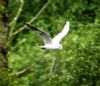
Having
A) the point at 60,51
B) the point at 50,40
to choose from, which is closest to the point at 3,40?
the point at 60,51

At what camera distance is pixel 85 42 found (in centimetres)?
1678

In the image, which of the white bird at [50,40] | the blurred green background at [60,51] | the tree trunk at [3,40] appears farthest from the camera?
the tree trunk at [3,40]

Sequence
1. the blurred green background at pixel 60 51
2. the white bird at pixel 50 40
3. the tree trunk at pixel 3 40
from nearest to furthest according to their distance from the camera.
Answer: the white bird at pixel 50 40
the blurred green background at pixel 60 51
the tree trunk at pixel 3 40

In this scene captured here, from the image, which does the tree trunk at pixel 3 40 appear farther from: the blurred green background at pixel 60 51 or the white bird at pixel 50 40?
the white bird at pixel 50 40

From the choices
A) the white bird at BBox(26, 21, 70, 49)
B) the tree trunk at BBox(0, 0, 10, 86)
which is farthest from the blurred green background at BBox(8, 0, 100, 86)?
the white bird at BBox(26, 21, 70, 49)

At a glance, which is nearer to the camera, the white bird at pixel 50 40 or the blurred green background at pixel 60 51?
the white bird at pixel 50 40

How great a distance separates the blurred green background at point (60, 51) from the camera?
1667 centimetres

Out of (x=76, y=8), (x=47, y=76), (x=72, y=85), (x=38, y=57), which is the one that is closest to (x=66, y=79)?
(x=72, y=85)

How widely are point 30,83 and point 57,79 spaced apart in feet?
10.1

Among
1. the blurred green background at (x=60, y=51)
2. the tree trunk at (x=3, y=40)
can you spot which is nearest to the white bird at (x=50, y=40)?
the blurred green background at (x=60, y=51)

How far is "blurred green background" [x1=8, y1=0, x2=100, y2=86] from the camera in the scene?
16.7m

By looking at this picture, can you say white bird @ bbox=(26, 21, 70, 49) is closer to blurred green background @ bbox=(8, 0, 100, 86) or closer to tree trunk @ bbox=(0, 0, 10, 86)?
blurred green background @ bbox=(8, 0, 100, 86)

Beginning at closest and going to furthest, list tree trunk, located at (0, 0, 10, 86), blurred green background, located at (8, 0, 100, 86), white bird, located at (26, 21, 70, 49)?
white bird, located at (26, 21, 70, 49) < blurred green background, located at (8, 0, 100, 86) < tree trunk, located at (0, 0, 10, 86)

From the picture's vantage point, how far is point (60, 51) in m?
18.8
